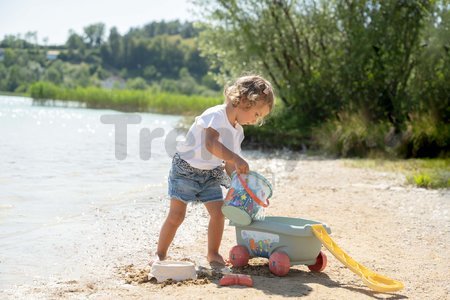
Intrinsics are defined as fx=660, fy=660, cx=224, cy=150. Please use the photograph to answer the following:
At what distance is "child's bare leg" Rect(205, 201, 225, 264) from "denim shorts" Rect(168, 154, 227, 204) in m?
0.05

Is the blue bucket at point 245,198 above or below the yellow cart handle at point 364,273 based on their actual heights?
above

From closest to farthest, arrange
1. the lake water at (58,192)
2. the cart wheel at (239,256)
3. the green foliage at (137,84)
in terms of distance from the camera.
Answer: the cart wheel at (239,256), the lake water at (58,192), the green foliage at (137,84)

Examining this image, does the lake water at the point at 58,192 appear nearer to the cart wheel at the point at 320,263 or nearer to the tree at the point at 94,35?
the cart wheel at the point at 320,263

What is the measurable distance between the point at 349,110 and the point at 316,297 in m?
14.1

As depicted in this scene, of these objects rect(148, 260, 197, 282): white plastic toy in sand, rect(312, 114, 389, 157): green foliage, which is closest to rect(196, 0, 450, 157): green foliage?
rect(312, 114, 389, 157): green foliage

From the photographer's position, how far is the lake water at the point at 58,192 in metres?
5.61

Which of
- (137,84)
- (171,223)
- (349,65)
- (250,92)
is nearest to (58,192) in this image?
(171,223)

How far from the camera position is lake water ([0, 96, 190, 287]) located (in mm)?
5609

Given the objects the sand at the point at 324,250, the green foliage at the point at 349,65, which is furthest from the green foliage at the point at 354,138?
the sand at the point at 324,250

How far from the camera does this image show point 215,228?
5.10 m

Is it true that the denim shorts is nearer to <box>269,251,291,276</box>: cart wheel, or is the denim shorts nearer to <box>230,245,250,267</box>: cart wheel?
<box>230,245,250,267</box>: cart wheel

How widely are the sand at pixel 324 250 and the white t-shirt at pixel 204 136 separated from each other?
0.81 meters

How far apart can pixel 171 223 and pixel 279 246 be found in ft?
2.75

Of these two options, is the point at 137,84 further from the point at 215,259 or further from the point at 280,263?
the point at 280,263
